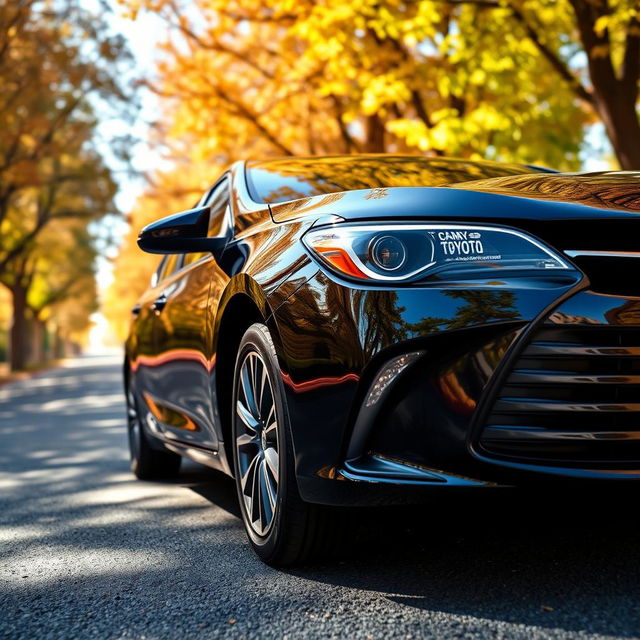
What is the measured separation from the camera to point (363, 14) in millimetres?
10633

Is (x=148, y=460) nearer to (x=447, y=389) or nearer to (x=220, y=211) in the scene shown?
(x=220, y=211)

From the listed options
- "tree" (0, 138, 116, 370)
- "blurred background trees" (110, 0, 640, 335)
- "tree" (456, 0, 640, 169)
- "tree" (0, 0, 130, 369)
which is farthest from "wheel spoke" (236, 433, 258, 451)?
"tree" (0, 138, 116, 370)

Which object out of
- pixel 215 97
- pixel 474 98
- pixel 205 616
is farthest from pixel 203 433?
pixel 215 97

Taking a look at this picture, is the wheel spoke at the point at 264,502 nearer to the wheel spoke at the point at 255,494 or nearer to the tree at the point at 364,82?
the wheel spoke at the point at 255,494

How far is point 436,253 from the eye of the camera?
253 cm

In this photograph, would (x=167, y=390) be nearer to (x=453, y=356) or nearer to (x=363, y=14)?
(x=453, y=356)

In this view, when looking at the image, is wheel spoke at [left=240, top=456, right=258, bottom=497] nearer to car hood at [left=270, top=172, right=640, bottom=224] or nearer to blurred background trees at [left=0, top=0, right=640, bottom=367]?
car hood at [left=270, top=172, right=640, bottom=224]

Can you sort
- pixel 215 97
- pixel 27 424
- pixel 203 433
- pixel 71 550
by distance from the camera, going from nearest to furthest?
pixel 71 550 < pixel 203 433 < pixel 27 424 < pixel 215 97

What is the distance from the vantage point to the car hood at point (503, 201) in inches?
102

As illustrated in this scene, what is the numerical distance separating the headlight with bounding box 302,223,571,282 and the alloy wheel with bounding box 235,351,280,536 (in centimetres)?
60

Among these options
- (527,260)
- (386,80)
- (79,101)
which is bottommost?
(527,260)

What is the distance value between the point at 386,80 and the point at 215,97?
5491 mm

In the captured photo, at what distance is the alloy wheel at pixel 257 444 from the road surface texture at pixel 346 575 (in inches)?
7.2

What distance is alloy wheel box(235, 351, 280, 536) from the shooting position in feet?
10.0
